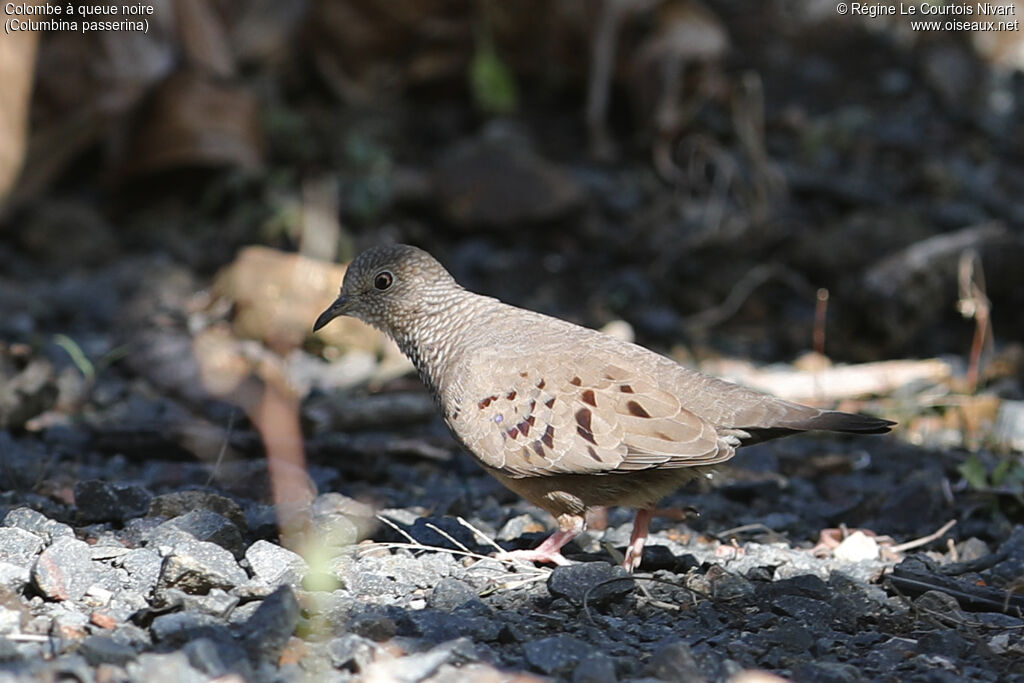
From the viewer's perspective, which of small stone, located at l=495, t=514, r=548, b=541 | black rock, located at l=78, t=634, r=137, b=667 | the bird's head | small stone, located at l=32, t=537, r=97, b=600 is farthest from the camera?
the bird's head

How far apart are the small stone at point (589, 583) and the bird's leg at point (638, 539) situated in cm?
35

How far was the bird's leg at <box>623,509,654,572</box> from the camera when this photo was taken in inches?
160

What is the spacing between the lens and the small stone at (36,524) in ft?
12.0

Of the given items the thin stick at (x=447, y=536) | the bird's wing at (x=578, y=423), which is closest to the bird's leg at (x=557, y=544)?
the thin stick at (x=447, y=536)

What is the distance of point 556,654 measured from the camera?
305 centimetres

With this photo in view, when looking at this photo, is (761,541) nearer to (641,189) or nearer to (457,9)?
(641,189)

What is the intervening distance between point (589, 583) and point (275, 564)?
3.22ft

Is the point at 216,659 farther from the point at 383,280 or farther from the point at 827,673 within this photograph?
the point at 383,280

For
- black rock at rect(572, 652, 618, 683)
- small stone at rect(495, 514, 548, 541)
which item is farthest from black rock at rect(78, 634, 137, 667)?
small stone at rect(495, 514, 548, 541)

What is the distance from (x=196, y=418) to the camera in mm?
5996

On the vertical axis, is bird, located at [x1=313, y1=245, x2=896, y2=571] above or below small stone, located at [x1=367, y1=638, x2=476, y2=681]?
above

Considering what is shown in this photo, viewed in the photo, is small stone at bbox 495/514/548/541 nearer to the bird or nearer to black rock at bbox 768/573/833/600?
the bird

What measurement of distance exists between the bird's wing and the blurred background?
145cm

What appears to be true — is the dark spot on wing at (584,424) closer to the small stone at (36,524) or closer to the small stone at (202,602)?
the small stone at (202,602)
